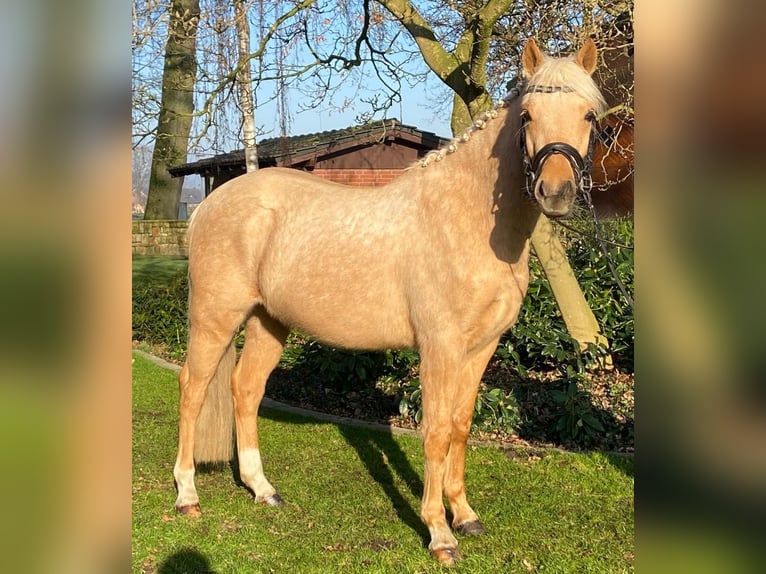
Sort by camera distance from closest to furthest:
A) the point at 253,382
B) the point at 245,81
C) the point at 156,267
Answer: the point at 253,382 → the point at 245,81 → the point at 156,267

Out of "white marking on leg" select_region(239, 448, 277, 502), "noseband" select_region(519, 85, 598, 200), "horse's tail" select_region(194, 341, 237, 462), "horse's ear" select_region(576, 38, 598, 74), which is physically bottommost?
"white marking on leg" select_region(239, 448, 277, 502)

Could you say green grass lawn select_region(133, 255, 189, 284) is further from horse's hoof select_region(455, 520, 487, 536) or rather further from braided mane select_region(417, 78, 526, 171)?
horse's hoof select_region(455, 520, 487, 536)

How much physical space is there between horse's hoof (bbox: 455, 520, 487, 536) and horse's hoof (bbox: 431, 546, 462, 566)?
323mm

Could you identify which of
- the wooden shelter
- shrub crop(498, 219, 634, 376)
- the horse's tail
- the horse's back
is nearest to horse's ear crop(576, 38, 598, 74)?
the horse's back

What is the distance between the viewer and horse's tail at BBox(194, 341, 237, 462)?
4.56 metres

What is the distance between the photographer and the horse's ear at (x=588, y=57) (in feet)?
10.0

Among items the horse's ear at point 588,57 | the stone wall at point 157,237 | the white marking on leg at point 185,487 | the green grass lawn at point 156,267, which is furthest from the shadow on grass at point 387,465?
the stone wall at point 157,237

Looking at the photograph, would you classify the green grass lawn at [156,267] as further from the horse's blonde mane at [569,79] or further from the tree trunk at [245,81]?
the horse's blonde mane at [569,79]

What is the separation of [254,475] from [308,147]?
11.4 meters

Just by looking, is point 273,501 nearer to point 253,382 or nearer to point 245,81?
point 253,382

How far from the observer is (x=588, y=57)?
10.1ft

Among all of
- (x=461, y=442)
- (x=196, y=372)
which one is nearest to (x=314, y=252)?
(x=196, y=372)

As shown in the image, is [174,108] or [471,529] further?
[174,108]
